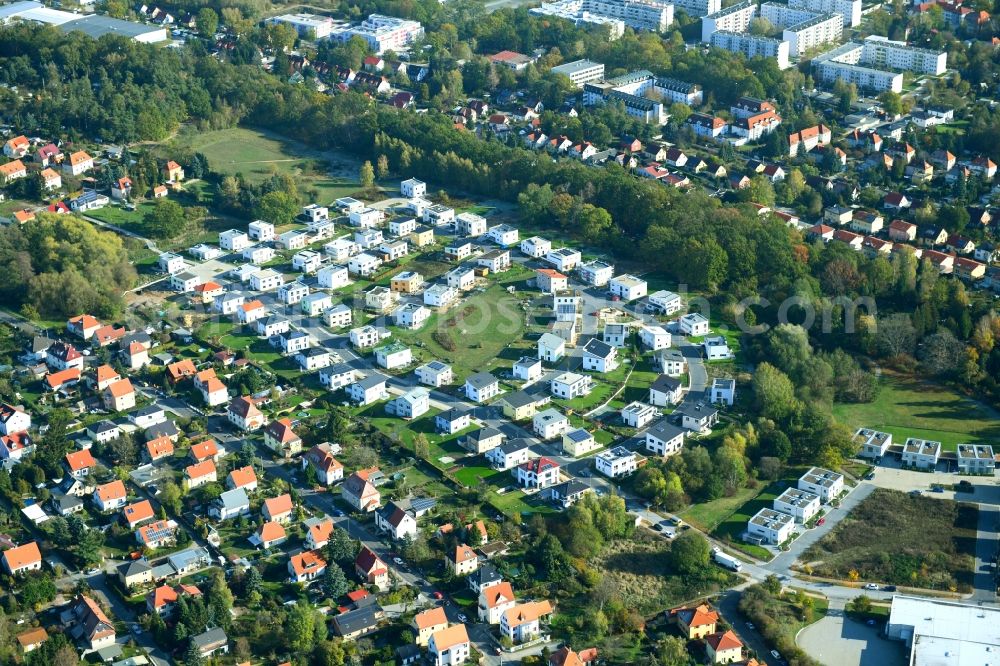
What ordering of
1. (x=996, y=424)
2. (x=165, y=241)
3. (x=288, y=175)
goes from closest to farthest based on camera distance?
1. (x=996, y=424)
2. (x=165, y=241)
3. (x=288, y=175)

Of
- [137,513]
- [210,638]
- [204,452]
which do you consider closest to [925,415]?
[204,452]

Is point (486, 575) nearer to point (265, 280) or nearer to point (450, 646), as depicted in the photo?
point (450, 646)

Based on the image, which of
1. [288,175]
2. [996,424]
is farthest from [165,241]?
[996,424]

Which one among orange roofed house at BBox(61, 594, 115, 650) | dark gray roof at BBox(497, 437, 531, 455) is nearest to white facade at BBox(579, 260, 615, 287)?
dark gray roof at BBox(497, 437, 531, 455)

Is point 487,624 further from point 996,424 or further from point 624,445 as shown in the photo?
point 996,424

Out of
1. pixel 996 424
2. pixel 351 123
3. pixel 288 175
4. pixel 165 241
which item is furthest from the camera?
pixel 351 123

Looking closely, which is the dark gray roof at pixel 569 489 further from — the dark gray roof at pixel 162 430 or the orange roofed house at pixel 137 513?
the dark gray roof at pixel 162 430

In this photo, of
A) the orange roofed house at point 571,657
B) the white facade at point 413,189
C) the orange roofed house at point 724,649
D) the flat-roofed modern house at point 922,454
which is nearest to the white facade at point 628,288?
the white facade at point 413,189
